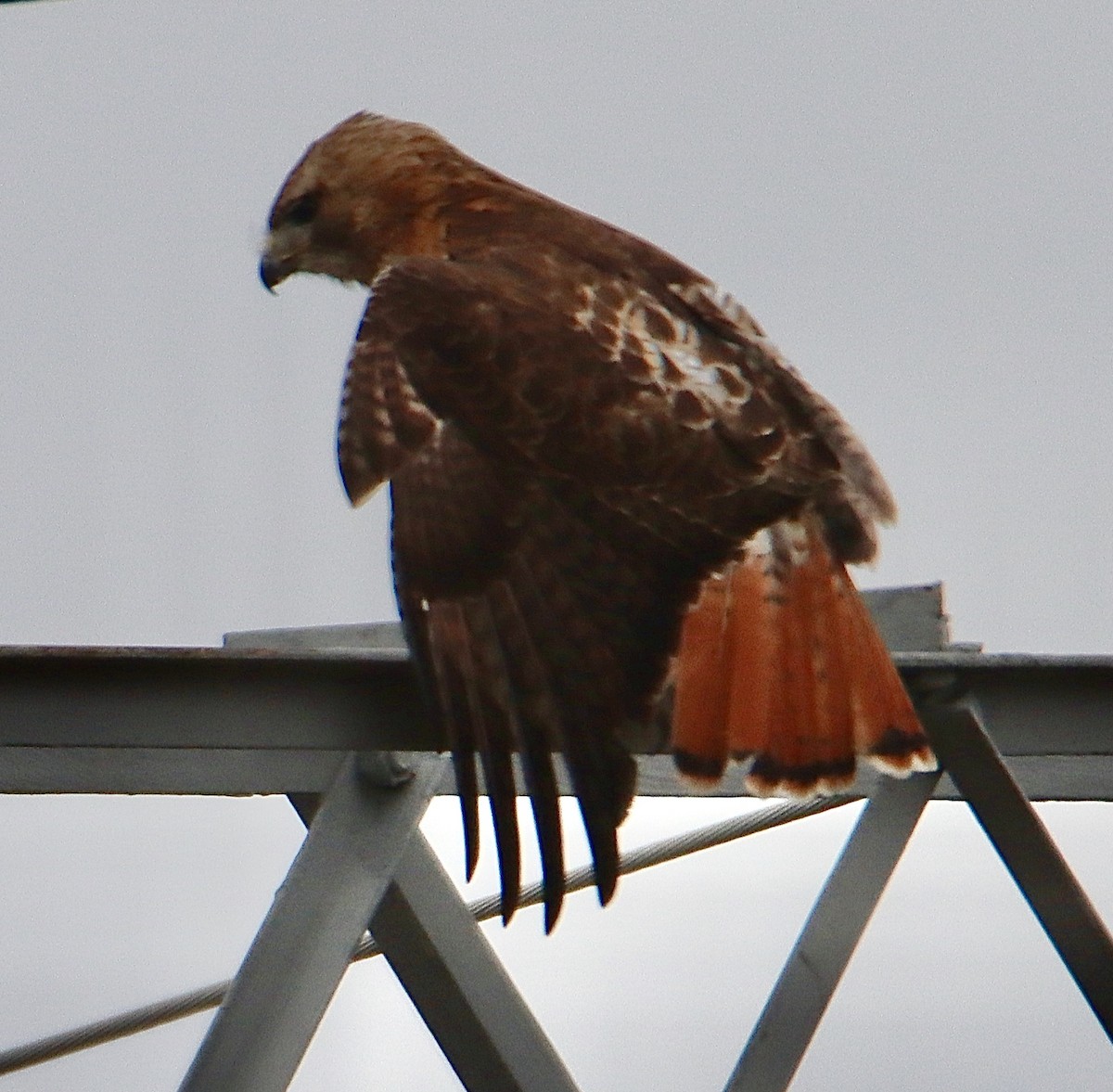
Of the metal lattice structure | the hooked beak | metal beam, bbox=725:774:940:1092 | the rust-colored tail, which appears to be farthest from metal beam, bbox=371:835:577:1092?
the hooked beak

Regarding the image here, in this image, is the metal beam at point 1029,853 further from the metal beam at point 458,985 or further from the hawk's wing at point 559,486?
the metal beam at point 458,985

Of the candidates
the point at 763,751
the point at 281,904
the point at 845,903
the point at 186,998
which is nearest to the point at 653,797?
the point at 845,903

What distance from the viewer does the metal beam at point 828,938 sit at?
292 cm

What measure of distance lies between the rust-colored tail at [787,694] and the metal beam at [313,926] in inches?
18.9

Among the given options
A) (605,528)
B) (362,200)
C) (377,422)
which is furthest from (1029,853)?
(362,200)

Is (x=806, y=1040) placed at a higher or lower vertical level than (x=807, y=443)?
lower

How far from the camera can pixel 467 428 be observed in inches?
116

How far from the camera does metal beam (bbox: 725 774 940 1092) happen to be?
9.57ft

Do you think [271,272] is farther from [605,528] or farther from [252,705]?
[252,705]

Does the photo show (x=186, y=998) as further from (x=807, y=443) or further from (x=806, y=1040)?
(x=807, y=443)

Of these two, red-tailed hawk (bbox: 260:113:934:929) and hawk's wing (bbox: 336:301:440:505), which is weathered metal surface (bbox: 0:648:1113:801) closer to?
red-tailed hawk (bbox: 260:113:934:929)

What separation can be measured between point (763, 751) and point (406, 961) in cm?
73

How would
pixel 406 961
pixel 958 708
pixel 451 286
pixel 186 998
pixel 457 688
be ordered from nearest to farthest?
pixel 958 708 < pixel 457 688 < pixel 406 961 < pixel 451 286 < pixel 186 998

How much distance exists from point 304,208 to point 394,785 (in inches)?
73.7
